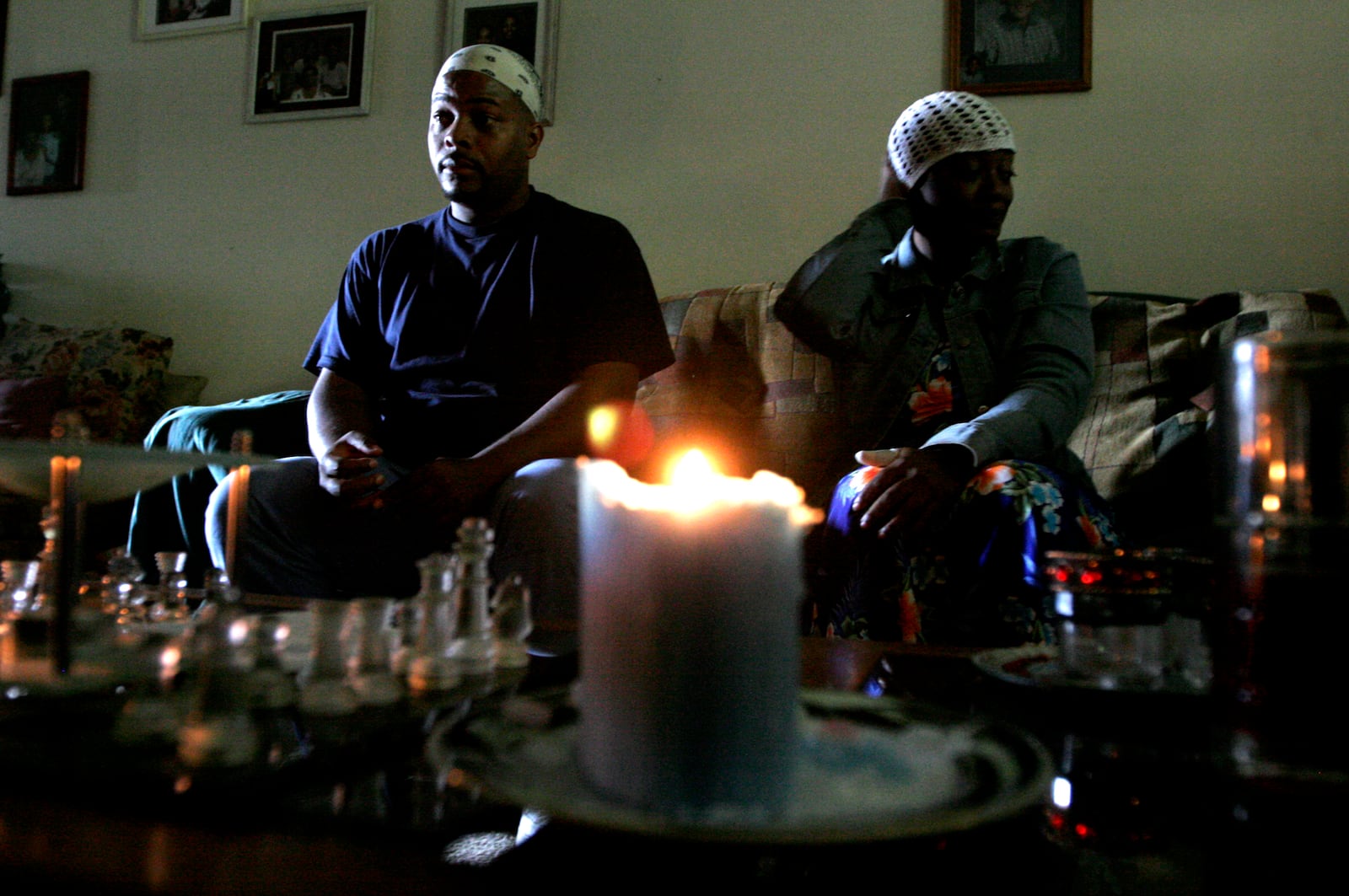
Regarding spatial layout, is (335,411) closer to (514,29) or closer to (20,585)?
(20,585)

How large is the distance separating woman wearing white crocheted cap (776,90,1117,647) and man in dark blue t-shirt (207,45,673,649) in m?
0.38

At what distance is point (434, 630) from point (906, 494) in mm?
823

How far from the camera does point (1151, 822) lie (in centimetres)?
38

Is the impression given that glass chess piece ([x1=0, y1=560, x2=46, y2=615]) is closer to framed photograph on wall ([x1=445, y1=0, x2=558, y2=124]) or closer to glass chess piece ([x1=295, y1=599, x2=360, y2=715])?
glass chess piece ([x1=295, y1=599, x2=360, y2=715])

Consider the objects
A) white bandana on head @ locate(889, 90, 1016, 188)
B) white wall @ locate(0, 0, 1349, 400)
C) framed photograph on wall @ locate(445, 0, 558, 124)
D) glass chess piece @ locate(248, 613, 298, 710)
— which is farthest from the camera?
framed photograph on wall @ locate(445, 0, 558, 124)

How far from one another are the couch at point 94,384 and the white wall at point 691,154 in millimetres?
242

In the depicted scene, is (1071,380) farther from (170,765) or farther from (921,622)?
(170,765)

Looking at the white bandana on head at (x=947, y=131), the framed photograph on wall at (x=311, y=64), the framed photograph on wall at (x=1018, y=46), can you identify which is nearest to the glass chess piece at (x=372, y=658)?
the white bandana on head at (x=947, y=131)

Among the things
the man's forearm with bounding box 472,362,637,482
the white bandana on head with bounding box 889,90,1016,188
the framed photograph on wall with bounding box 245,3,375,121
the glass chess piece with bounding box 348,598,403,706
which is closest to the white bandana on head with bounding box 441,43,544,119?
the man's forearm with bounding box 472,362,637,482

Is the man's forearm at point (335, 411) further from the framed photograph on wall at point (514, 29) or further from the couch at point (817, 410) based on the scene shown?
the framed photograph on wall at point (514, 29)

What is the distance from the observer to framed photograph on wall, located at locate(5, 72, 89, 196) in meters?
2.90

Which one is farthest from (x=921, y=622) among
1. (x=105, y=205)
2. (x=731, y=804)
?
(x=105, y=205)

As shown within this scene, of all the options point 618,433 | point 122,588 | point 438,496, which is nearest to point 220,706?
point 122,588

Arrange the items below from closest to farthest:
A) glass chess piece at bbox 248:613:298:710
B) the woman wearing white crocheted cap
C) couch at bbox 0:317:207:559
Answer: glass chess piece at bbox 248:613:298:710 → the woman wearing white crocheted cap → couch at bbox 0:317:207:559
